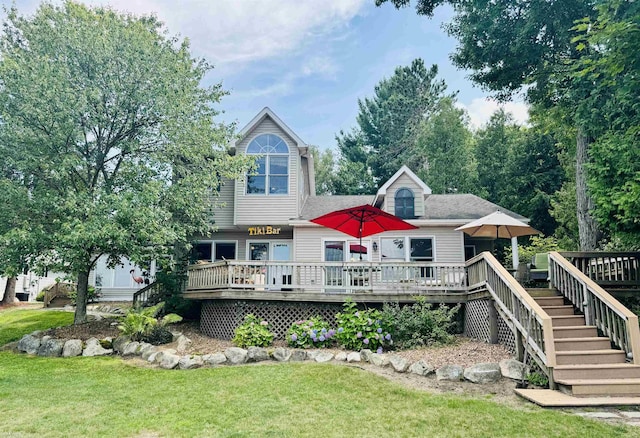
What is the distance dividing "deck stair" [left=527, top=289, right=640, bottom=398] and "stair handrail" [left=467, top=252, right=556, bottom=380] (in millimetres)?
260

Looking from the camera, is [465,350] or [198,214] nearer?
[465,350]

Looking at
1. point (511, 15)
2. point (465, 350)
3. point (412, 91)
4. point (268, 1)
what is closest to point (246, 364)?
point (465, 350)

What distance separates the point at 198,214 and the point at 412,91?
23.6m

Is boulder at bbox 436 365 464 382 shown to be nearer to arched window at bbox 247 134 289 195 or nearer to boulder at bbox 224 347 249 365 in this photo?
boulder at bbox 224 347 249 365

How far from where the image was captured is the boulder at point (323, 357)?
7.94 metres

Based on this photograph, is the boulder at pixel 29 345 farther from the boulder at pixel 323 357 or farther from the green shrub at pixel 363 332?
the green shrub at pixel 363 332

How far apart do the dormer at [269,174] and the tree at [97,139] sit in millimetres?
1538

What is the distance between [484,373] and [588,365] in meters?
1.43

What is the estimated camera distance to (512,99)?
13.8 m

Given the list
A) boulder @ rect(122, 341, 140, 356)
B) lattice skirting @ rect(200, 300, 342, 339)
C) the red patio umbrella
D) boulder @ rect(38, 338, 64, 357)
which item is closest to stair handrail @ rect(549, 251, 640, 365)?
the red patio umbrella

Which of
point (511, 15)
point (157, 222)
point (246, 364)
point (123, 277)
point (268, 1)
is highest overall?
point (268, 1)

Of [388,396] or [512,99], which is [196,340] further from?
[512,99]

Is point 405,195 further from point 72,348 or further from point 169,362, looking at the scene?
point 72,348

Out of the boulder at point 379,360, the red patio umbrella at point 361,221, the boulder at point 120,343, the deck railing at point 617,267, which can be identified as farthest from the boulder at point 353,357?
the boulder at point 120,343
